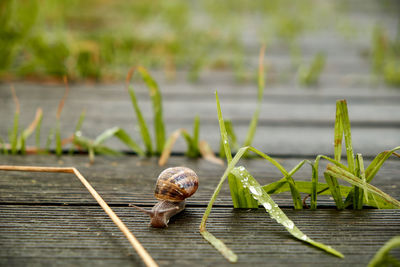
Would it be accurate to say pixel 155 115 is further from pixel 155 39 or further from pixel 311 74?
pixel 155 39

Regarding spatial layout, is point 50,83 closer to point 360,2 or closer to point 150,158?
point 150,158

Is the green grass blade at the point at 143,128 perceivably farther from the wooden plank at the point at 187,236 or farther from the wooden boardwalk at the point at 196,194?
the wooden plank at the point at 187,236

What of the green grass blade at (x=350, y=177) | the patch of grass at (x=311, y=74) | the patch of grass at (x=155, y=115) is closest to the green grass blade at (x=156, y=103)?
the patch of grass at (x=155, y=115)

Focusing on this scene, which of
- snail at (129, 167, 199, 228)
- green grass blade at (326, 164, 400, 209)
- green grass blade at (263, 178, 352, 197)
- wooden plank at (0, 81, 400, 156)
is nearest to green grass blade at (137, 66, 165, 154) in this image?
wooden plank at (0, 81, 400, 156)

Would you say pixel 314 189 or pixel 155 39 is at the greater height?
pixel 155 39

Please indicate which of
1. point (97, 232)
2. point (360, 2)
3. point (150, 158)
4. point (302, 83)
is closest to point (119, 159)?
point (150, 158)

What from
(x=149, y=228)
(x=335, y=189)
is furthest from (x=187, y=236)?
(x=335, y=189)
